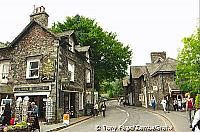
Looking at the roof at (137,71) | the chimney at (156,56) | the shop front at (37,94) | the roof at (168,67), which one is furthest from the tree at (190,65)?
the roof at (137,71)

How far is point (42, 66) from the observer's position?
21500 mm

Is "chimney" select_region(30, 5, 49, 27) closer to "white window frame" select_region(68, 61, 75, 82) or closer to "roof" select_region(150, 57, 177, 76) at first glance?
"white window frame" select_region(68, 61, 75, 82)

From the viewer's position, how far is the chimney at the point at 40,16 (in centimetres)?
2327

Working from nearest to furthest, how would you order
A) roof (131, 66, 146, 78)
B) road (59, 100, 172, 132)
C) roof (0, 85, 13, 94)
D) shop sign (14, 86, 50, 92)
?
1. road (59, 100, 172, 132)
2. shop sign (14, 86, 50, 92)
3. roof (0, 85, 13, 94)
4. roof (131, 66, 146, 78)

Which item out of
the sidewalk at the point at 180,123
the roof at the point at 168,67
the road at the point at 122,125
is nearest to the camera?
the sidewalk at the point at 180,123

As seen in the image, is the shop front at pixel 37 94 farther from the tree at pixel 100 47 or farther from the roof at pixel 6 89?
the tree at pixel 100 47

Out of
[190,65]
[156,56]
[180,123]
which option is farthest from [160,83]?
[180,123]

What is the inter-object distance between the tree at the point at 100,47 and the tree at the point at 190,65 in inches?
365

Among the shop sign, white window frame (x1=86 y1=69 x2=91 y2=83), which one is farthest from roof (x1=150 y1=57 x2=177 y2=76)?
the shop sign

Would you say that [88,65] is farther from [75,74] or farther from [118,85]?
[118,85]

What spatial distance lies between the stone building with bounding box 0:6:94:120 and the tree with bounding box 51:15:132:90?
436 inches

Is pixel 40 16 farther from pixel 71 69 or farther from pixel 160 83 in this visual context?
pixel 160 83

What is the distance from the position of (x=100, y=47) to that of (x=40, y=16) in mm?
14193

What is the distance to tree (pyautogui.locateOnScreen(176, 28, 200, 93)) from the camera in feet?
96.8
